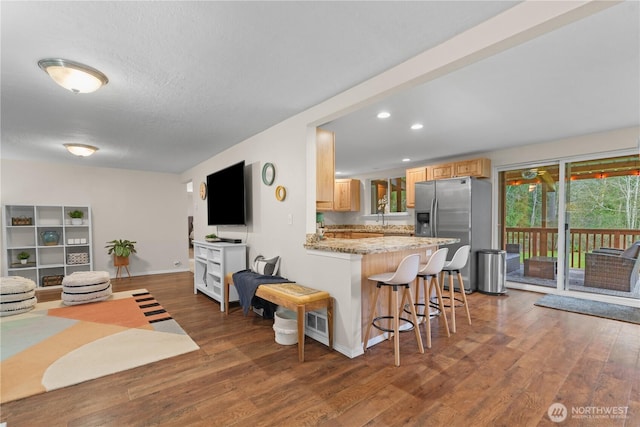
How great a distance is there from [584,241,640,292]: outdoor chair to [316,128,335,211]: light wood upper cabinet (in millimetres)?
4321

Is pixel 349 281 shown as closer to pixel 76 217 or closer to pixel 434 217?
pixel 434 217

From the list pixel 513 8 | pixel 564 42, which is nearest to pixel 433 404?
pixel 513 8

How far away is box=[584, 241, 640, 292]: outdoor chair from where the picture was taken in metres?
4.13

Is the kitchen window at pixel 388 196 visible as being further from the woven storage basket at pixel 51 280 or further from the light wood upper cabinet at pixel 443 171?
the woven storage basket at pixel 51 280

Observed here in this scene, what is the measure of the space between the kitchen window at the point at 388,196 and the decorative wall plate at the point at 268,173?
3.67 meters

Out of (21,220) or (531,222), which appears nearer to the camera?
(531,222)

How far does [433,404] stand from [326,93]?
2.66 metres

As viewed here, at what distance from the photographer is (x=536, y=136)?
169 inches

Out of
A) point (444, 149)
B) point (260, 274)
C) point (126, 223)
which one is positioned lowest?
point (260, 274)

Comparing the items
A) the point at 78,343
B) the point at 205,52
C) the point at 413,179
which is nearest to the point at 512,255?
the point at 413,179

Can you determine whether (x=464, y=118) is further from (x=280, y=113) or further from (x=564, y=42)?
(x=280, y=113)

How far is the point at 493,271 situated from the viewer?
4707 millimetres

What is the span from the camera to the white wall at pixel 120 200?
Answer: 5668 millimetres

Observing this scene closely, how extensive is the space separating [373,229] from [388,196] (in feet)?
3.03
